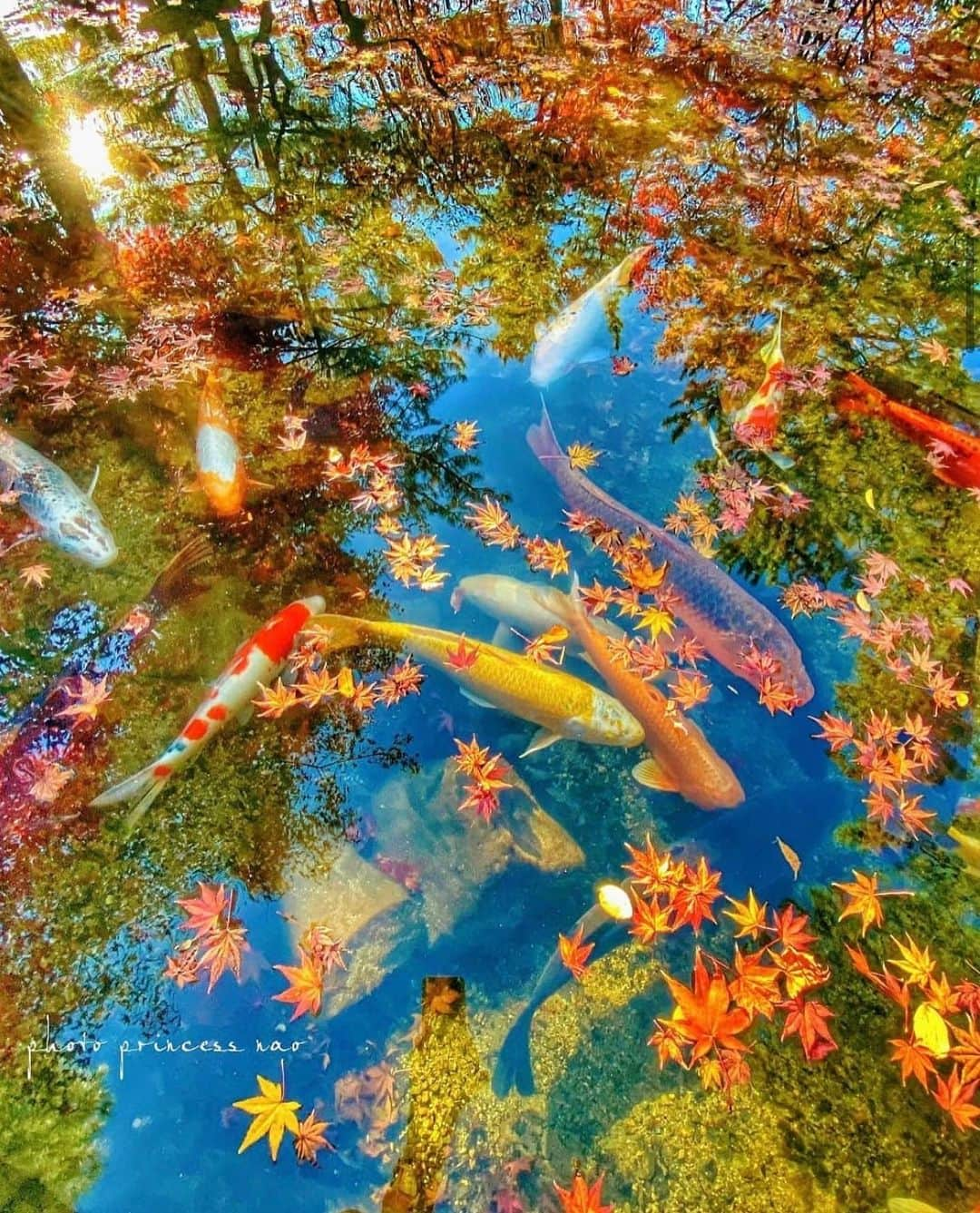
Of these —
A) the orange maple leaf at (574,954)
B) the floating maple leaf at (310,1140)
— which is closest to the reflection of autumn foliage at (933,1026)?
the orange maple leaf at (574,954)

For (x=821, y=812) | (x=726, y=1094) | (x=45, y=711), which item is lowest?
(x=726, y=1094)

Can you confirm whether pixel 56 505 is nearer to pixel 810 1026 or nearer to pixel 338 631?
pixel 338 631

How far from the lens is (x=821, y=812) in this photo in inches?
107

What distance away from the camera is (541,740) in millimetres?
2855

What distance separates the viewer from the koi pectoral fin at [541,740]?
284 centimetres

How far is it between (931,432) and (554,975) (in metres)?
3.34

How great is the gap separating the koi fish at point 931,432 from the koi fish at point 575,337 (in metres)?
1.45

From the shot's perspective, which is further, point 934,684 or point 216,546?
point 216,546

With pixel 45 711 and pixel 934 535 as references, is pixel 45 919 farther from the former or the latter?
pixel 934 535

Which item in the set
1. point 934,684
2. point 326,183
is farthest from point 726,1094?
point 326,183

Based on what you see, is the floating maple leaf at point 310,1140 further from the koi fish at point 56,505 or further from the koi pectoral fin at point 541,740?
the koi fish at point 56,505

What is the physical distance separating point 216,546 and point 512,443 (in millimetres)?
1681

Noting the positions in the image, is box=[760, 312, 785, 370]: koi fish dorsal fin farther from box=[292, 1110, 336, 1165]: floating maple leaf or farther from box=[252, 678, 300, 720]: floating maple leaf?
box=[292, 1110, 336, 1165]: floating maple leaf

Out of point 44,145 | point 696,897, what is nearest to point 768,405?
point 696,897
